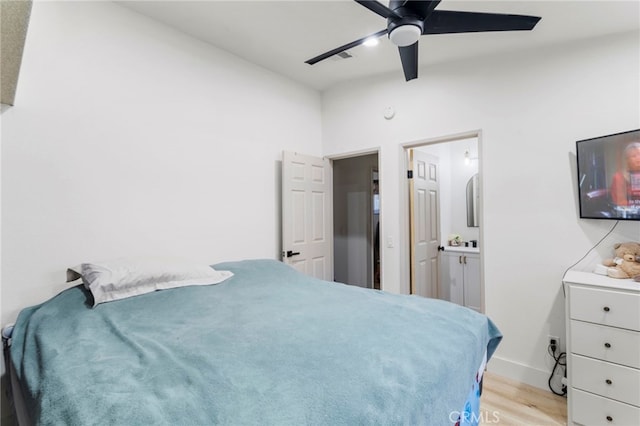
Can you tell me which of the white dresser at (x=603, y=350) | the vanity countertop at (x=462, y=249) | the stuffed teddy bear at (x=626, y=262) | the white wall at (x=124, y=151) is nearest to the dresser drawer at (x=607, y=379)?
the white dresser at (x=603, y=350)

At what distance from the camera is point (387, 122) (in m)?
3.32

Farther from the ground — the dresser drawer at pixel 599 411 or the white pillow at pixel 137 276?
the white pillow at pixel 137 276

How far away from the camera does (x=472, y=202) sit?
422cm

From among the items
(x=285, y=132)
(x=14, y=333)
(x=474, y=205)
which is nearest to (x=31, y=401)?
(x=14, y=333)

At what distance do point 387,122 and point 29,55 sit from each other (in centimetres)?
293

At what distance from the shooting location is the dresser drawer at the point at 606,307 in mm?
1812

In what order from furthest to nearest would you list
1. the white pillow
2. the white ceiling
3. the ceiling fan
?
the white ceiling, the white pillow, the ceiling fan

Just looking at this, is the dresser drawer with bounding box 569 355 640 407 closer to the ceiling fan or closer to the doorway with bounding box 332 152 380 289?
the ceiling fan

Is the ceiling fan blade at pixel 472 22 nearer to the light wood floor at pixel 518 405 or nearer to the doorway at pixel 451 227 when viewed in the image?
the doorway at pixel 451 227

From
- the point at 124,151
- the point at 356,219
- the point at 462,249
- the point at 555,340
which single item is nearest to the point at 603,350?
the point at 555,340

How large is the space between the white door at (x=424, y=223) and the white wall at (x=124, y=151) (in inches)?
62.4

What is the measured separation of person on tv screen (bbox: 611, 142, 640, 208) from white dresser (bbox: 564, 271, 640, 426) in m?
0.53

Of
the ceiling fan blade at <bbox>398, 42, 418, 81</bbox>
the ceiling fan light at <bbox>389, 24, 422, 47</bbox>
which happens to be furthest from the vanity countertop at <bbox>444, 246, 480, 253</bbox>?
the ceiling fan light at <bbox>389, 24, 422, 47</bbox>

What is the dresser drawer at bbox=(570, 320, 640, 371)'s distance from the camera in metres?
1.82
